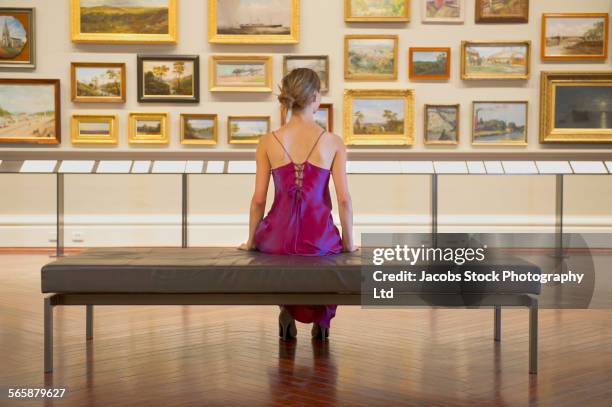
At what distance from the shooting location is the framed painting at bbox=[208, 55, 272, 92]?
1416 cm

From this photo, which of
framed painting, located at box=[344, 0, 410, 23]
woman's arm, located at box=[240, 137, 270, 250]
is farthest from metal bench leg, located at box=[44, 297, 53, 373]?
framed painting, located at box=[344, 0, 410, 23]

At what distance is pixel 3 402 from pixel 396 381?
2.43 m

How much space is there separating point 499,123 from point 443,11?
2019 millimetres

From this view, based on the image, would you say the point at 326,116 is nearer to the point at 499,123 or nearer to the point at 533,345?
the point at 499,123

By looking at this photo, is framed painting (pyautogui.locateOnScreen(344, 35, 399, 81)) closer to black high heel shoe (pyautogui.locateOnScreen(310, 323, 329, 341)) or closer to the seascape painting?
the seascape painting

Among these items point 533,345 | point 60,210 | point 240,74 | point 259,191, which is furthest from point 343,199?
point 240,74

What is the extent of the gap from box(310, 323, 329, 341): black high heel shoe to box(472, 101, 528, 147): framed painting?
25.5 ft

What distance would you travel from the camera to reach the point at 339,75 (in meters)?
14.3

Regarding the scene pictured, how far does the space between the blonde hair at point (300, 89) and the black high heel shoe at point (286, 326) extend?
167 centimetres

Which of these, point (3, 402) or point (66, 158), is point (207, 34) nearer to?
point (66, 158)

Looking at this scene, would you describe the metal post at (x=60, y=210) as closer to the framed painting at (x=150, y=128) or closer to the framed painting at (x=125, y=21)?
the framed painting at (x=150, y=128)

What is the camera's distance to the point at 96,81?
46.4 feet

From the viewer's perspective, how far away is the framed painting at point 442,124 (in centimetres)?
1418

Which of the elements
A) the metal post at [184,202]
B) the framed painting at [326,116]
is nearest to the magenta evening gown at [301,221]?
the metal post at [184,202]
